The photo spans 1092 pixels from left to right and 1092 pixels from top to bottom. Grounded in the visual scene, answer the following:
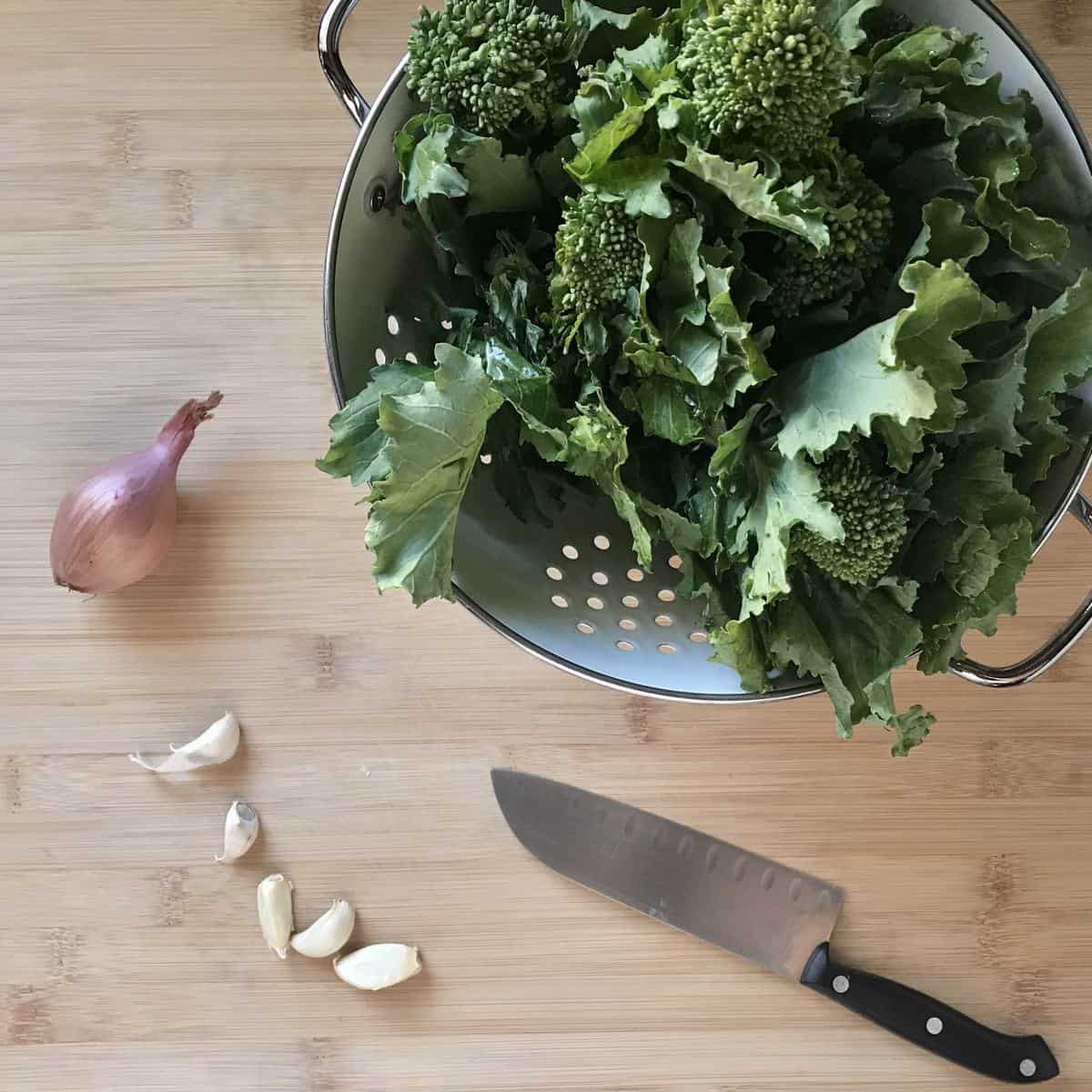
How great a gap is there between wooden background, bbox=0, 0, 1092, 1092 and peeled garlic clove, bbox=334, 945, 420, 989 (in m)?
0.02

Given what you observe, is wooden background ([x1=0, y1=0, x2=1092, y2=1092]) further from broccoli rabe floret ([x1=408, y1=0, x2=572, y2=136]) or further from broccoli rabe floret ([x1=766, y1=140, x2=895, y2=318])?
broccoli rabe floret ([x1=766, y1=140, x2=895, y2=318])

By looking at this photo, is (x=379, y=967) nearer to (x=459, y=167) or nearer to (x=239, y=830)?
(x=239, y=830)

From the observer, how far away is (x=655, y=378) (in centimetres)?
76

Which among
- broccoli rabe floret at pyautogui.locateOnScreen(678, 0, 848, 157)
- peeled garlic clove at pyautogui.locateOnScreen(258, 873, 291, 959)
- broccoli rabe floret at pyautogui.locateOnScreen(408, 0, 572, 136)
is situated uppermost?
broccoli rabe floret at pyautogui.locateOnScreen(678, 0, 848, 157)

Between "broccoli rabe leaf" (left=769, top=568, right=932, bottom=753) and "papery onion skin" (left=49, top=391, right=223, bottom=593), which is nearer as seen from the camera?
"broccoli rabe leaf" (left=769, top=568, right=932, bottom=753)

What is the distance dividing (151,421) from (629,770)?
54 cm

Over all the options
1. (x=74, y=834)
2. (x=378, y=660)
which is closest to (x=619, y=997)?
(x=378, y=660)

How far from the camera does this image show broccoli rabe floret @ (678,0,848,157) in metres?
0.64

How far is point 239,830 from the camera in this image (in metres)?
1.03

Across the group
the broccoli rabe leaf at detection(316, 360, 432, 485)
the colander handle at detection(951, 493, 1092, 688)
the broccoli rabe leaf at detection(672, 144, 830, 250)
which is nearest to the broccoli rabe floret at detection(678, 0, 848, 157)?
the broccoli rabe leaf at detection(672, 144, 830, 250)

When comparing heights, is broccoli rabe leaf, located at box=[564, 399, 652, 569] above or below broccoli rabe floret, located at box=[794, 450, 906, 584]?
below

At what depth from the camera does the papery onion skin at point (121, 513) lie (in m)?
0.98

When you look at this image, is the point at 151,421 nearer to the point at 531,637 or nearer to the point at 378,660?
the point at 378,660

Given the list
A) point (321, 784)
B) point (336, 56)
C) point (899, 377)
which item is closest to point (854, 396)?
point (899, 377)
